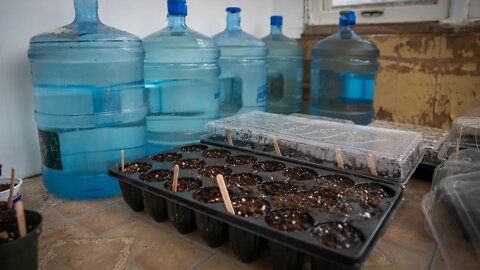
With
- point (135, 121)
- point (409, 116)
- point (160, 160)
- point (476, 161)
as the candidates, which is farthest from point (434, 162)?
point (135, 121)

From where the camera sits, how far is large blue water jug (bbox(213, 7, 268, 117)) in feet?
5.77

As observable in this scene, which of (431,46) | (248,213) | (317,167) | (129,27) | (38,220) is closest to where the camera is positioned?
(38,220)

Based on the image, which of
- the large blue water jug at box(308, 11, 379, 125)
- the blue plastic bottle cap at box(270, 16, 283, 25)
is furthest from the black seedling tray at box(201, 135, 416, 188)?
the blue plastic bottle cap at box(270, 16, 283, 25)

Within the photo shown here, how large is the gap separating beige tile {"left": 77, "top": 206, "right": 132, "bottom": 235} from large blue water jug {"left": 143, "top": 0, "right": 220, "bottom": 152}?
49 centimetres

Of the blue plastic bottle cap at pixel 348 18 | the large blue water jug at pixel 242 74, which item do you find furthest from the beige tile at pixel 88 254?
the blue plastic bottle cap at pixel 348 18

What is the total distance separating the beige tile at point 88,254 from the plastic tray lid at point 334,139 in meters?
0.59

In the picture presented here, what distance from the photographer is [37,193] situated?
42.8 inches

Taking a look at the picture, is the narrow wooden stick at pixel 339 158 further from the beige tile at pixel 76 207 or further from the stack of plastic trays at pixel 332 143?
the beige tile at pixel 76 207

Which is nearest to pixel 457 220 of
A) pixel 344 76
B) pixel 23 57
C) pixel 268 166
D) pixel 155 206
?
pixel 268 166

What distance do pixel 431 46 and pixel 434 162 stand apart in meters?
0.75

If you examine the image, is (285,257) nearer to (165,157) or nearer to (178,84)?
(165,157)

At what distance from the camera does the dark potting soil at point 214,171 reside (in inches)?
37.9

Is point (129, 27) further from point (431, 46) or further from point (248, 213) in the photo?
point (431, 46)

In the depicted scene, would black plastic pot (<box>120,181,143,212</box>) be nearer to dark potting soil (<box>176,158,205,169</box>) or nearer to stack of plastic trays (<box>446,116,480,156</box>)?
dark potting soil (<box>176,158,205,169</box>)
